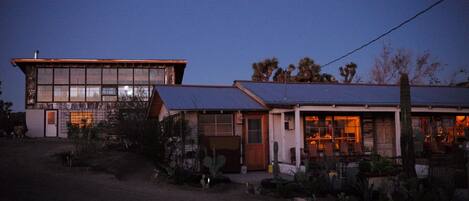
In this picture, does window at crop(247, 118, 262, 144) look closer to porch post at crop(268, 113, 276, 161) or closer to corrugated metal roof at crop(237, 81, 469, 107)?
porch post at crop(268, 113, 276, 161)

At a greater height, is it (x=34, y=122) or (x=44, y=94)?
(x=44, y=94)

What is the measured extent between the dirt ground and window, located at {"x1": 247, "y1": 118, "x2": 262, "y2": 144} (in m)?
4.10

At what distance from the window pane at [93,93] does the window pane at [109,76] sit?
73 cm

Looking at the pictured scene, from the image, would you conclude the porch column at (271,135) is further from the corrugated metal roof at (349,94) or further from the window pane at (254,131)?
the corrugated metal roof at (349,94)

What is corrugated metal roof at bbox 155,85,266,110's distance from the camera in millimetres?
15941

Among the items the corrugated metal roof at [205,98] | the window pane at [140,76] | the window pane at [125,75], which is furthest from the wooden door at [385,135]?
the window pane at [125,75]

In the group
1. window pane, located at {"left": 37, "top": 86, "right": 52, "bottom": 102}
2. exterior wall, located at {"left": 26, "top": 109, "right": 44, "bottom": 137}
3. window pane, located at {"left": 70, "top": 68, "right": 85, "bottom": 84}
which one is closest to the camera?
exterior wall, located at {"left": 26, "top": 109, "right": 44, "bottom": 137}

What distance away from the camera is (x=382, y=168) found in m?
11.6

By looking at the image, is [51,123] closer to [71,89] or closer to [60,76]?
[71,89]

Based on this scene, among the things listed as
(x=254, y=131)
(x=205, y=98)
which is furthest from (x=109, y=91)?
(x=254, y=131)

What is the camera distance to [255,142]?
55.4 feet

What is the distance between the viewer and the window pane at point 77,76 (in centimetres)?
3095

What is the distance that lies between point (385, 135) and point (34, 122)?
2268cm

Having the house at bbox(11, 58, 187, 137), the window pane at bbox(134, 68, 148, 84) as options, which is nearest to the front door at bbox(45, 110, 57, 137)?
the house at bbox(11, 58, 187, 137)
